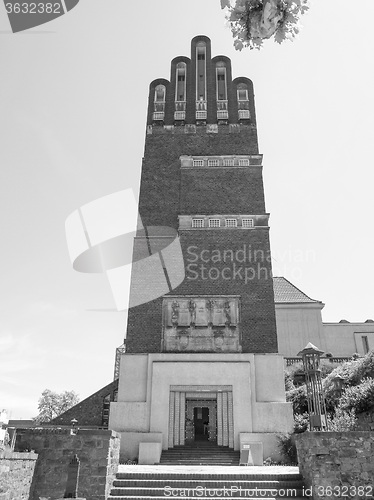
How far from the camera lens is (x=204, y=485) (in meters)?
9.65

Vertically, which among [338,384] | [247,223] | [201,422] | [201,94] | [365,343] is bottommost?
[201,422]

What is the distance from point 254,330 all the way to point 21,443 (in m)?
13.8

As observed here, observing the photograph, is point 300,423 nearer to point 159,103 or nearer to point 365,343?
point 365,343

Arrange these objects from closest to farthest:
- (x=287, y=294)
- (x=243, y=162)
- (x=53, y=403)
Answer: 1. (x=243, y=162)
2. (x=287, y=294)
3. (x=53, y=403)

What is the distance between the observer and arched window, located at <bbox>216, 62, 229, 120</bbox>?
27525 mm

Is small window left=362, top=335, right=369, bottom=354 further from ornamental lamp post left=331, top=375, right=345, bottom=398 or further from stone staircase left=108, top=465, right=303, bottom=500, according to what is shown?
stone staircase left=108, top=465, right=303, bottom=500

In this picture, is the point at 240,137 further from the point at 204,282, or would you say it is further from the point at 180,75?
the point at 204,282

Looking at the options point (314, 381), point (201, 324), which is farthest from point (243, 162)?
point (314, 381)

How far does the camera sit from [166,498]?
9.14 m

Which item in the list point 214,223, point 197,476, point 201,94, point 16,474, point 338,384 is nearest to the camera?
point 16,474

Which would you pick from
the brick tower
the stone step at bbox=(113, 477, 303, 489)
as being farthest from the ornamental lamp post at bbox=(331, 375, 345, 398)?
the stone step at bbox=(113, 477, 303, 489)

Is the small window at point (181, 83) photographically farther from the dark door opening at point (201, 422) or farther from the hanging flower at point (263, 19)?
the hanging flower at point (263, 19)

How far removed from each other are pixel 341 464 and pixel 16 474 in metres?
6.47

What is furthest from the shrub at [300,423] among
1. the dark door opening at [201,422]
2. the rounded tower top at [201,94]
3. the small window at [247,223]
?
the rounded tower top at [201,94]
